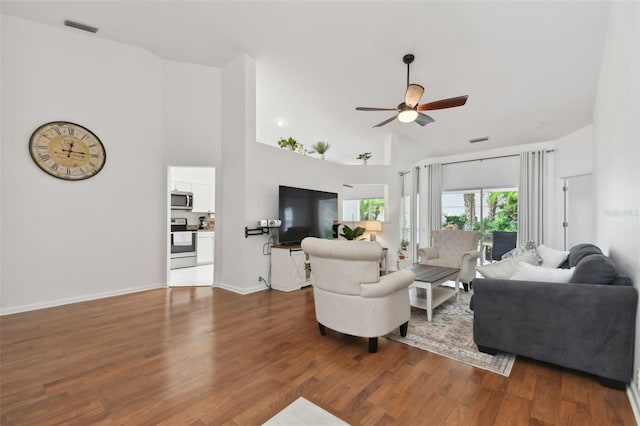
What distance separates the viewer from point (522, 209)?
21.6 feet

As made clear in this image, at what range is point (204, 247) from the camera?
664 cm

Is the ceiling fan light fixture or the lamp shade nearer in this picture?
the ceiling fan light fixture

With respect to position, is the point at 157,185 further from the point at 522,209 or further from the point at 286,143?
the point at 522,209

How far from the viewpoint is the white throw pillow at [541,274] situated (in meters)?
2.18

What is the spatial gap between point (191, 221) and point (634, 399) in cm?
725

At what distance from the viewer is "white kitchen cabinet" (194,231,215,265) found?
6.54 metres

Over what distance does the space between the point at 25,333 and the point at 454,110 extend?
266 inches

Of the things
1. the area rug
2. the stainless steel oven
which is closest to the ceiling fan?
the area rug

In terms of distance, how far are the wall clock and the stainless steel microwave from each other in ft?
7.63

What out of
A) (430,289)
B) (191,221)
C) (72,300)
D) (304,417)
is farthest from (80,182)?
(430,289)

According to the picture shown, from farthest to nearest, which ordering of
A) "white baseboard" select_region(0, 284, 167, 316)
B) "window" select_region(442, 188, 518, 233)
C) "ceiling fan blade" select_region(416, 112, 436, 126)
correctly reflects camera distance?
"window" select_region(442, 188, 518, 233), "ceiling fan blade" select_region(416, 112, 436, 126), "white baseboard" select_region(0, 284, 167, 316)

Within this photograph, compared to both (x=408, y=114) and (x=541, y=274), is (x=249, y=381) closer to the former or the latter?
(x=541, y=274)

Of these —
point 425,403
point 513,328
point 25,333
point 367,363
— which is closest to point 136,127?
point 25,333

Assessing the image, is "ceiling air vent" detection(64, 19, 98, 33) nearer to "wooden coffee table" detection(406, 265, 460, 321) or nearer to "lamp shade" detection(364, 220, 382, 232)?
"wooden coffee table" detection(406, 265, 460, 321)
